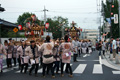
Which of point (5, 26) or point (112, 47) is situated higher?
point (5, 26)

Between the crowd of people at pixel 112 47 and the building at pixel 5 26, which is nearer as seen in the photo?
the crowd of people at pixel 112 47

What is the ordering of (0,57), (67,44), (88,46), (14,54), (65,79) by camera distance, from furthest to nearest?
(88,46) < (14,54) < (0,57) < (67,44) < (65,79)

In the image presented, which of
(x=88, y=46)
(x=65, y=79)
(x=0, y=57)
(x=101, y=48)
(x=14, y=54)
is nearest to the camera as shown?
(x=65, y=79)

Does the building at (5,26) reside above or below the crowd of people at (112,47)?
above

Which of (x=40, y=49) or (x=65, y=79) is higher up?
(x=40, y=49)

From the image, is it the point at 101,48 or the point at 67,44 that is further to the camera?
the point at 101,48

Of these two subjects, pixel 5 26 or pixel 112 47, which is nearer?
pixel 112 47

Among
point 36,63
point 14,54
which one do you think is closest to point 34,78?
point 36,63

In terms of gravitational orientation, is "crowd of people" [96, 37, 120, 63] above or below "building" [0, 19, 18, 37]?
below

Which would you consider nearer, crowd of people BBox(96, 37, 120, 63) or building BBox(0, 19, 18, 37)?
crowd of people BBox(96, 37, 120, 63)

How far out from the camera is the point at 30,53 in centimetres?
980

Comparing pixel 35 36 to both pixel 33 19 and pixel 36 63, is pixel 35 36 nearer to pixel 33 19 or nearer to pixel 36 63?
pixel 33 19

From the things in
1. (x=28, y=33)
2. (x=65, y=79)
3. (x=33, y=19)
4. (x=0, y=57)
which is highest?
(x=33, y=19)

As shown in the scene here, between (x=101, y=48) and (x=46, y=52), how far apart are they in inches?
498
